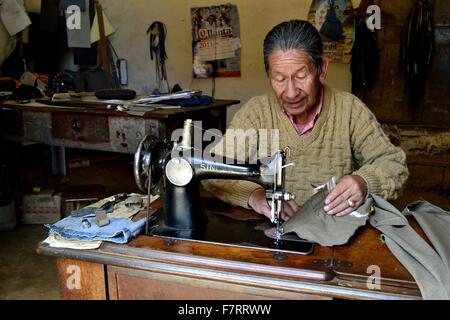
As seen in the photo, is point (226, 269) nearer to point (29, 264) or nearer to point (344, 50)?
point (29, 264)

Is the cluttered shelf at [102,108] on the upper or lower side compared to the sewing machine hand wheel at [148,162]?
upper

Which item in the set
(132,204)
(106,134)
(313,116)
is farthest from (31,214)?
(313,116)

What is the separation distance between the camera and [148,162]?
1.28 m

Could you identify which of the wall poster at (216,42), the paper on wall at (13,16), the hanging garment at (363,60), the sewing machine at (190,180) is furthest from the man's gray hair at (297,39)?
the paper on wall at (13,16)

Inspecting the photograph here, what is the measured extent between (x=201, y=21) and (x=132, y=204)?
410cm

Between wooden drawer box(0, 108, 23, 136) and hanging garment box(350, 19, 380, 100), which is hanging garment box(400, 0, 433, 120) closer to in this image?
hanging garment box(350, 19, 380, 100)

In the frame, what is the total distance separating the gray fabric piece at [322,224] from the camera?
3.85ft

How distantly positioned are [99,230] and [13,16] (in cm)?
448

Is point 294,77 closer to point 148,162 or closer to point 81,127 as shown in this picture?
point 148,162

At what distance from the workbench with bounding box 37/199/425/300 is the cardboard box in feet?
8.71

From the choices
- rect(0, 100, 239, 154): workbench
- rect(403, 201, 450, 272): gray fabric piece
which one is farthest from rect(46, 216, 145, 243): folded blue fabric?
rect(0, 100, 239, 154): workbench

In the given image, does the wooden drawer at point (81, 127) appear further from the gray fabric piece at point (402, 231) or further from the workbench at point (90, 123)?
the gray fabric piece at point (402, 231)
